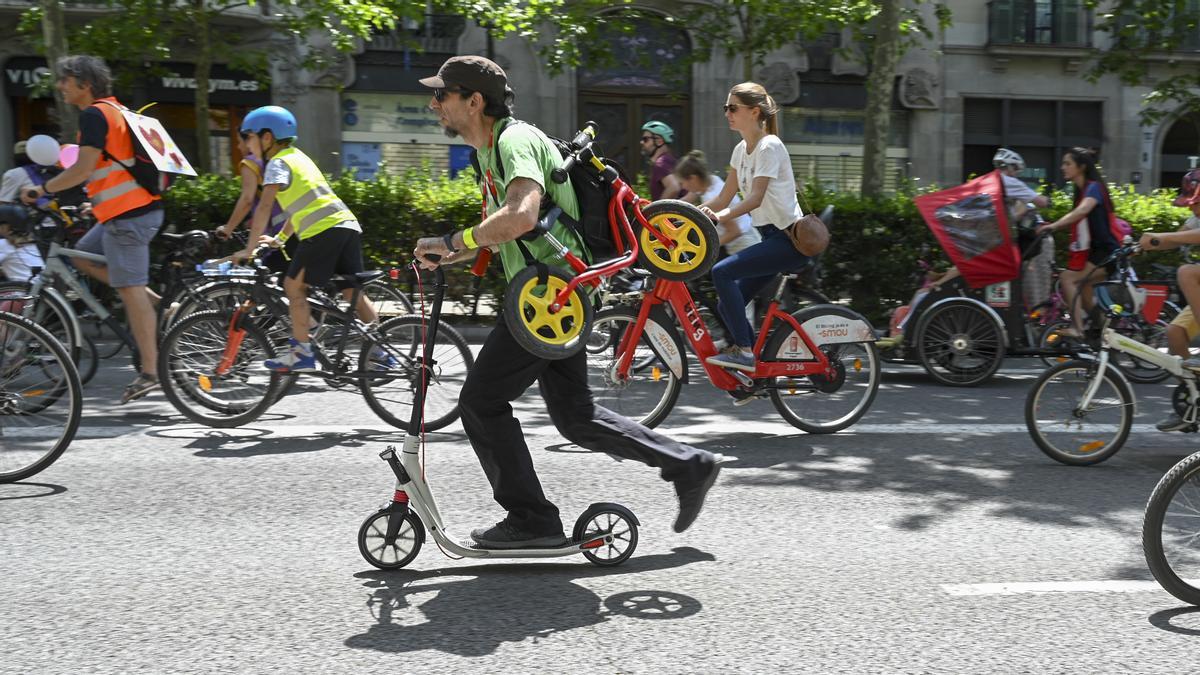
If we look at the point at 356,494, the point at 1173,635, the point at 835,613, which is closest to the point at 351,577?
the point at 356,494

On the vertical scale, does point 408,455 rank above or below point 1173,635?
above

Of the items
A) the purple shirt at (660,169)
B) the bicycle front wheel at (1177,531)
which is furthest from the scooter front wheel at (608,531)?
the purple shirt at (660,169)

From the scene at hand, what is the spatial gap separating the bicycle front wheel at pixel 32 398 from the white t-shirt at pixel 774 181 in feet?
12.3

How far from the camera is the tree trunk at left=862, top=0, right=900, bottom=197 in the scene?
12.9 m

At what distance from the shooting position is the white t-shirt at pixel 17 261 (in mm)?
8055

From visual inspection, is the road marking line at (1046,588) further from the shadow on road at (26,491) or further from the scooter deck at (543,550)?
the shadow on road at (26,491)

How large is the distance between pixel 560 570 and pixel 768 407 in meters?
3.71

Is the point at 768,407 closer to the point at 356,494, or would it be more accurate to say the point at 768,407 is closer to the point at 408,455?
the point at 356,494

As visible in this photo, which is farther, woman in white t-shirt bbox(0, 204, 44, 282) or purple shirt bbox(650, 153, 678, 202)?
purple shirt bbox(650, 153, 678, 202)

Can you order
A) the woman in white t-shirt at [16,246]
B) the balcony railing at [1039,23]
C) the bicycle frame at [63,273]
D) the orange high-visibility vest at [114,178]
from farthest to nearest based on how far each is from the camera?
the balcony railing at [1039,23], the woman in white t-shirt at [16,246], the bicycle frame at [63,273], the orange high-visibility vest at [114,178]

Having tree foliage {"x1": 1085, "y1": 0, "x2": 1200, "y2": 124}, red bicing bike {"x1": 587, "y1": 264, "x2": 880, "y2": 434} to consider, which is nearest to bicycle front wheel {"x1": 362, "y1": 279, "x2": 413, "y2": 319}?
red bicing bike {"x1": 587, "y1": 264, "x2": 880, "y2": 434}

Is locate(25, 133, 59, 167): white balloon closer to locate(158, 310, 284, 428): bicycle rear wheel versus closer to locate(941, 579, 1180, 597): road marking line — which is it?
locate(158, 310, 284, 428): bicycle rear wheel

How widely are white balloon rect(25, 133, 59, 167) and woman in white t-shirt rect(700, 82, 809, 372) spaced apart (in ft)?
20.3

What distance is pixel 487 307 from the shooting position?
11711 mm
